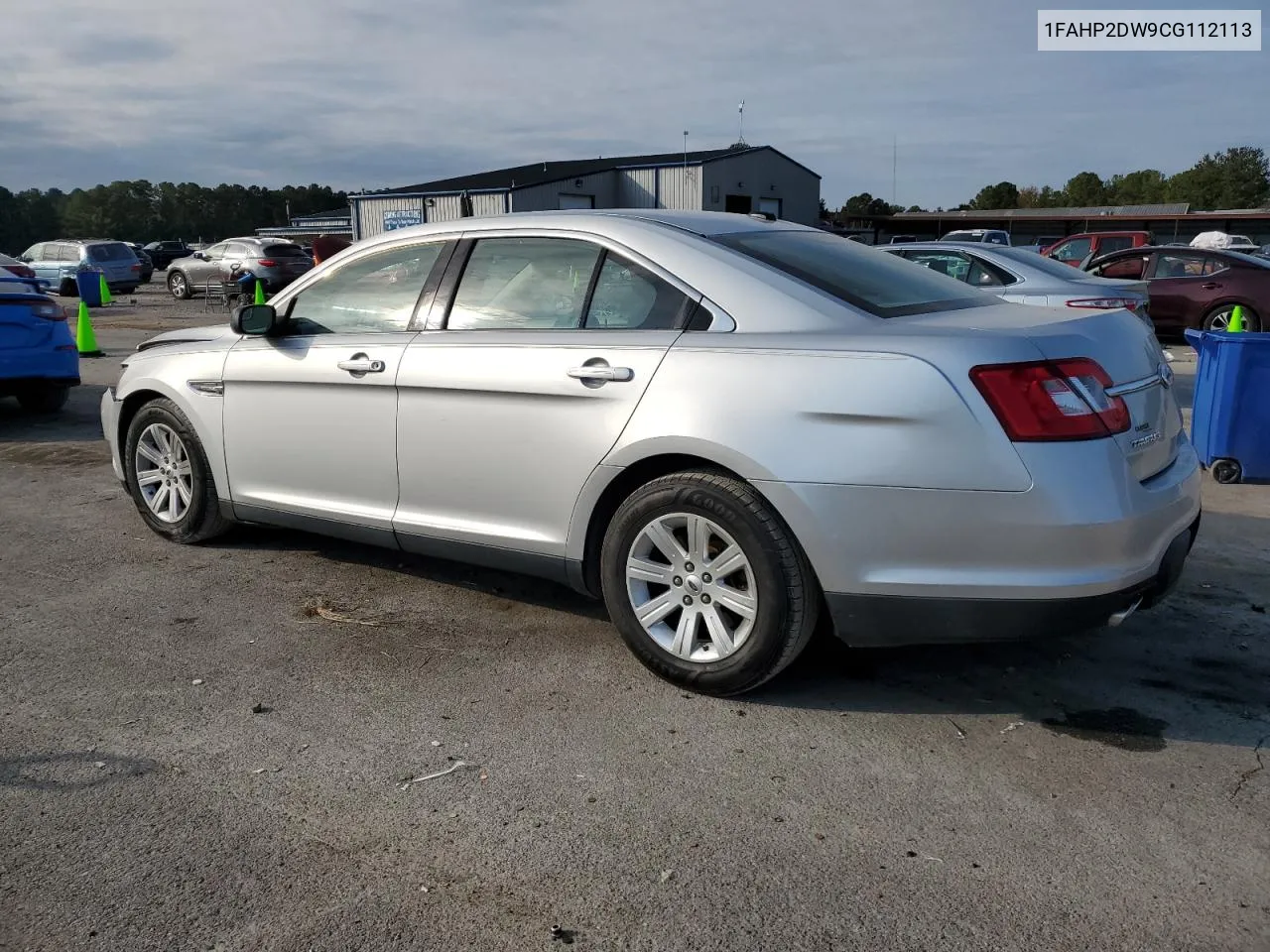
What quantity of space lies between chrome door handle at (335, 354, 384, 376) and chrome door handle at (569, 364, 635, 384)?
3.20 feet

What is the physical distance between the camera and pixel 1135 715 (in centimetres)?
347

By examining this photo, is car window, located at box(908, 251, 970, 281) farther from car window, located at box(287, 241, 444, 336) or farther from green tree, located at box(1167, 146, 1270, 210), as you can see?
green tree, located at box(1167, 146, 1270, 210)

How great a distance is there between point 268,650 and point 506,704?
3.57 ft

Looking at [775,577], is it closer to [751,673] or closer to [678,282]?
[751,673]

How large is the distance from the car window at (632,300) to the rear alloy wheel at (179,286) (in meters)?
27.4

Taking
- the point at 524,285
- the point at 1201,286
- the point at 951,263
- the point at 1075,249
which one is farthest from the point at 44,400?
the point at 1075,249

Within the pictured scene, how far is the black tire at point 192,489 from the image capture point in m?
5.15

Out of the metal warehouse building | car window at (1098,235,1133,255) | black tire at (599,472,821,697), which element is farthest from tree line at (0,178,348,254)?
black tire at (599,472,821,697)

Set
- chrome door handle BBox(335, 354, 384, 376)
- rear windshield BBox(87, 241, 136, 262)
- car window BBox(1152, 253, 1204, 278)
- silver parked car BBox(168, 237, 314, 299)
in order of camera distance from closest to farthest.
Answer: chrome door handle BBox(335, 354, 384, 376), car window BBox(1152, 253, 1204, 278), silver parked car BBox(168, 237, 314, 299), rear windshield BBox(87, 241, 136, 262)

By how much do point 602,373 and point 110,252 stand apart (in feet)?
98.6

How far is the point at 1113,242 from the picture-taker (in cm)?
2280

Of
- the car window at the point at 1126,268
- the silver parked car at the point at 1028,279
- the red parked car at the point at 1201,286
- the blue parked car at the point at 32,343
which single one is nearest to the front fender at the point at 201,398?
the blue parked car at the point at 32,343

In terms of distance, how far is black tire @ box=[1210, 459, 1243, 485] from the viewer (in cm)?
679

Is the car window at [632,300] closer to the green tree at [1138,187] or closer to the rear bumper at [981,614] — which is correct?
the rear bumper at [981,614]
